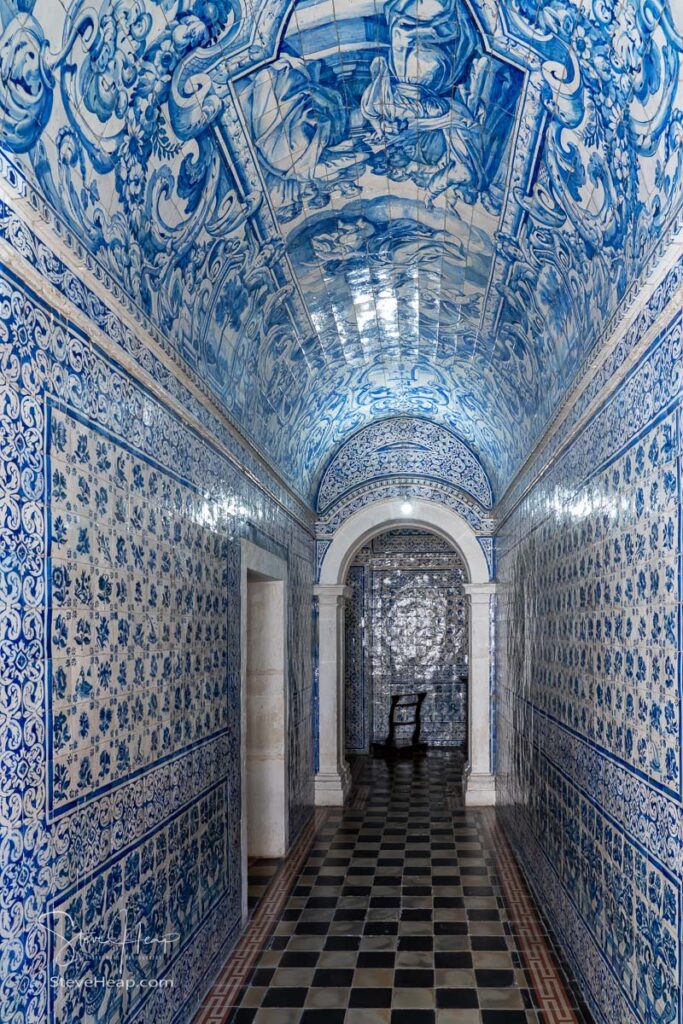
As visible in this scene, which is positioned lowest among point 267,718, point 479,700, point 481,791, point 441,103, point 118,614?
point 481,791

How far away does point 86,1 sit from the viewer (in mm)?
2852

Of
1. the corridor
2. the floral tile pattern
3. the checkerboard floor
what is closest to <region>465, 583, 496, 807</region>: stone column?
the checkerboard floor

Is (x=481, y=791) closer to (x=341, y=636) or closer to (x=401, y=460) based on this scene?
(x=341, y=636)

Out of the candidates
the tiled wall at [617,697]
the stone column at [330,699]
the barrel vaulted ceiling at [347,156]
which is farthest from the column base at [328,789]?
the barrel vaulted ceiling at [347,156]

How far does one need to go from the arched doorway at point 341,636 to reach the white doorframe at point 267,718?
2.26 m

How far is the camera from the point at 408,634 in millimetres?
15305

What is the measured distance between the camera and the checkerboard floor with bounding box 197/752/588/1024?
4699mm

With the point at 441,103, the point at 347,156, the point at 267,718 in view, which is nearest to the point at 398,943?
the point at 267,718

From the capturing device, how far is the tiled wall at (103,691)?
2658mm

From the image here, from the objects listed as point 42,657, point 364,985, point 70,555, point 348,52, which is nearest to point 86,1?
point 348,52

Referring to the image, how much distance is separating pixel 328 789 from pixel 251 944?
457cm

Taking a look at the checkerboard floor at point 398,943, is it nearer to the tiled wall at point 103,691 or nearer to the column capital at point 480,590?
the tiled wall at point 103,691

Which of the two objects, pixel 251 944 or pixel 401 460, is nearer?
pixel 251 944

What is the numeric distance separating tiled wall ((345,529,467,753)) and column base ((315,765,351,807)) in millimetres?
4773
